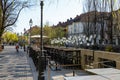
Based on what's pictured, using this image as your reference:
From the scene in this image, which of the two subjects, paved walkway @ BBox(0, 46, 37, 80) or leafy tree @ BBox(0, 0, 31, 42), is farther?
leafy tree @ BBox(0, 0, 31, 42)

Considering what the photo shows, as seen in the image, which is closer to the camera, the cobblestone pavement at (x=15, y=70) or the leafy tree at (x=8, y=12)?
the cobblestone pavement at (x=15, y=70)

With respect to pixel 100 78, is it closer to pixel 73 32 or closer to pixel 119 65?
pixel 119 65

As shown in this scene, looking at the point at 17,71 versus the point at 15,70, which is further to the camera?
the point at 15,70

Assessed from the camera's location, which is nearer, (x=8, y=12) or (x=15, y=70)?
(x=15, y=70)

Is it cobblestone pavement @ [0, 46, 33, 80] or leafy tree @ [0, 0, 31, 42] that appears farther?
leafy tree @ [0, 0, 31, 42]

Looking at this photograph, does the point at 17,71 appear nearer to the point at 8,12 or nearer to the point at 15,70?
the point at 15,70

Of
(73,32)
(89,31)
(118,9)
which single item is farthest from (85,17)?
(73,32)

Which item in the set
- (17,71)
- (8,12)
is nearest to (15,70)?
(17,71)

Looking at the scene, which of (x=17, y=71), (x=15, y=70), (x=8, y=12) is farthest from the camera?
(x=8, y=12)

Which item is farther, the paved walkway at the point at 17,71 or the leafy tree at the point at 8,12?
the leafy tree at the point at 8,12

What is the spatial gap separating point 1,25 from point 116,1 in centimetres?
3262

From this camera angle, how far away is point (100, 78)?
340cm

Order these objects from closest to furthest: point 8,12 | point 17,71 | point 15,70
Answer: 1. point 17,71
2. point 15,70
3. point 8,12

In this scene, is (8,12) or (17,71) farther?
(8,12)
